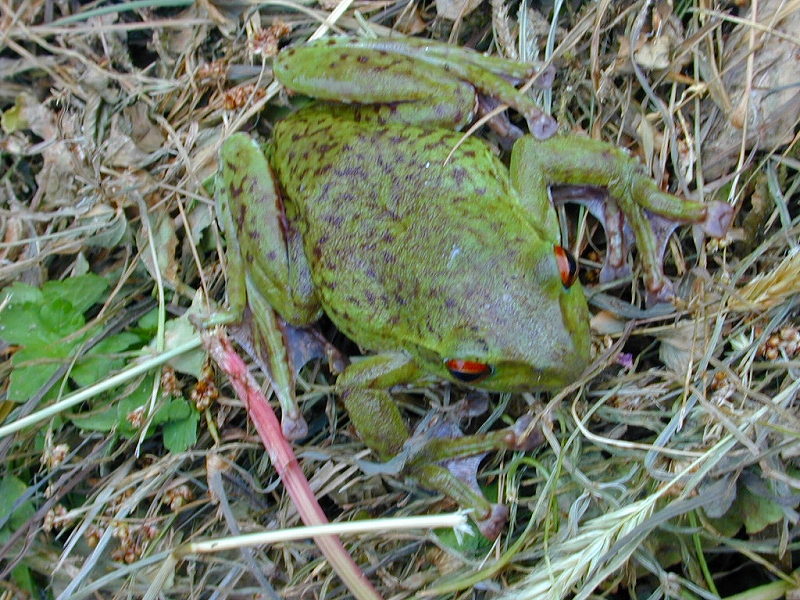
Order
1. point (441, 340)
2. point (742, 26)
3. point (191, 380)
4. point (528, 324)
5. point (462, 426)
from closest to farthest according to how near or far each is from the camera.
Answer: point (528, 324) < point (441, 340) < point (742, 26) < point (462, 426) < point (191, 380)

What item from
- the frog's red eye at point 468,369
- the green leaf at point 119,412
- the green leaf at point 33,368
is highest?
the frog's red eye at point 468,369

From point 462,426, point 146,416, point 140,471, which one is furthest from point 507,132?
point 140,471

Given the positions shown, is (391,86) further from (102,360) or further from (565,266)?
(102,360)

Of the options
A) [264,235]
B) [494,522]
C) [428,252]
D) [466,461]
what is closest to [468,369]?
[428,252]

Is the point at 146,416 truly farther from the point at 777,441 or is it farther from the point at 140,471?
the point at 777,441

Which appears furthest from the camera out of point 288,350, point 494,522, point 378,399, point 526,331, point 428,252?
point 288,350

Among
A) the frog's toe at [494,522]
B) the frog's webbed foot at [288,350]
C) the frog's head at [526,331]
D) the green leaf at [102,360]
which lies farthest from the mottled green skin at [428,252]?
the green leaf at [102,360]

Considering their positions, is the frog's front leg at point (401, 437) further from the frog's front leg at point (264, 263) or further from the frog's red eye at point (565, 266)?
the frog's red eye at point (565, 266)

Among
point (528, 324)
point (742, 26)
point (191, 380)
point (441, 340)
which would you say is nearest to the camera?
point (528, 324)
